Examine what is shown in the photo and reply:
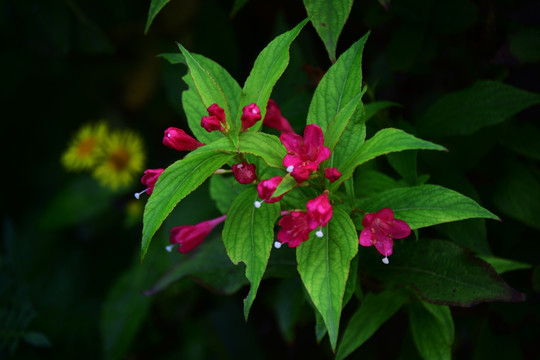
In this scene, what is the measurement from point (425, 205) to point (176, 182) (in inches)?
18.5

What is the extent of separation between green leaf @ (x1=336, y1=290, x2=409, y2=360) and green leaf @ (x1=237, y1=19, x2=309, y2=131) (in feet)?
1.73

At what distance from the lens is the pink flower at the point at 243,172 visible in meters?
0.92

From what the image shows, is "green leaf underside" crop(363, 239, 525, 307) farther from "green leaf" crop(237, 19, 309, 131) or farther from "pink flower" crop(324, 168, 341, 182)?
"green leaf" crop(237, 19, 309, 131)

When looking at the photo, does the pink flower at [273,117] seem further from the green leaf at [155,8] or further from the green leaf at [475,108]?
the green leaf at [475,108]

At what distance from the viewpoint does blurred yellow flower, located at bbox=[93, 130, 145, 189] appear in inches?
84.4

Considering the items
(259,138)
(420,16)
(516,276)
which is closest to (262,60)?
(259,138)

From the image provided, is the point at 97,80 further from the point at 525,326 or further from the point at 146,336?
the point at 525,326

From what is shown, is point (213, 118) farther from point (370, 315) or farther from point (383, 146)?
point (370, 315)

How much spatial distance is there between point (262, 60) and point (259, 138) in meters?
0.18

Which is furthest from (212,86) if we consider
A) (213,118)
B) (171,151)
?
(171,151)

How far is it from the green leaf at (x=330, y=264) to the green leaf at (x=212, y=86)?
28cm

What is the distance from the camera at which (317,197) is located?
34.9 inches

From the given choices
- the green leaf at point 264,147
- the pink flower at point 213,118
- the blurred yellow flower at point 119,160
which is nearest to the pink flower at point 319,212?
the green leaf at point 264,147

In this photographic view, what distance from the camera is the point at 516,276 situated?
4.60ft
